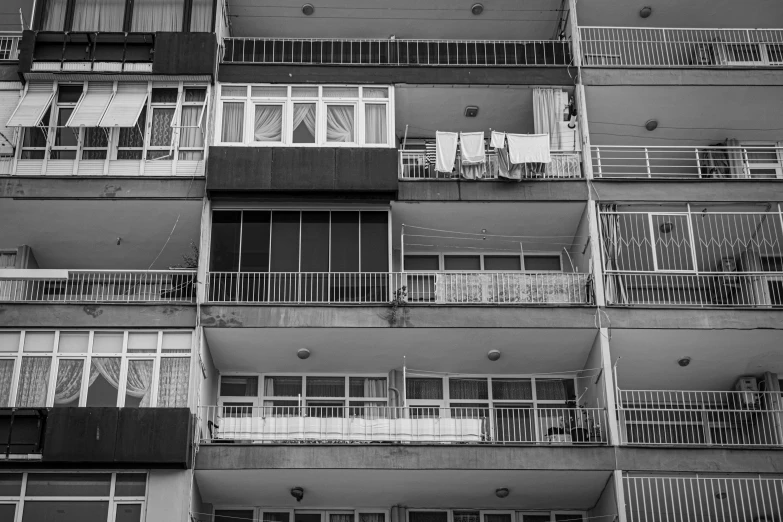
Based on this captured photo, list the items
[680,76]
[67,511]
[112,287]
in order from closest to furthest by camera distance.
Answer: [67,511], [112,287], [680,76]

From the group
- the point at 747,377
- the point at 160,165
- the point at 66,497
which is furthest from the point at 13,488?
the point at 747,377

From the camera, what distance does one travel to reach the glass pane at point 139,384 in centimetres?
2509

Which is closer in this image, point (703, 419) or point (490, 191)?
point (703, 419)

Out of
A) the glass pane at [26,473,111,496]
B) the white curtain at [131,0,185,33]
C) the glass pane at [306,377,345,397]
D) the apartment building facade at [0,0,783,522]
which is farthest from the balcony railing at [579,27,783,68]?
the glass pane at [26,473,111,496]

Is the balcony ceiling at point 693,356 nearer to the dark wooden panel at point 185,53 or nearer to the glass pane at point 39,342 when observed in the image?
the dark wooden panel at point 185,53

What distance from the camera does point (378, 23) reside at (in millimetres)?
32031

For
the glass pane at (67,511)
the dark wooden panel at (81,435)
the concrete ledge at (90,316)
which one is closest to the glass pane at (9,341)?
the concrete ledge at (90,316)

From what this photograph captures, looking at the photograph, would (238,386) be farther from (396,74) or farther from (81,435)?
(396,74)

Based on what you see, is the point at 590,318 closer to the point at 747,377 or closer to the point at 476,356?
the point at 476,356

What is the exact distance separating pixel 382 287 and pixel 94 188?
24.7 ft

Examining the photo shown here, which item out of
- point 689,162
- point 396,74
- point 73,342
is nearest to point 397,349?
point 396,74

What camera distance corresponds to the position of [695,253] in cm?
2777

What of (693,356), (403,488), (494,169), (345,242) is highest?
(494,169)

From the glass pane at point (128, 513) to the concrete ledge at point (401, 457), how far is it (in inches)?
62.6
